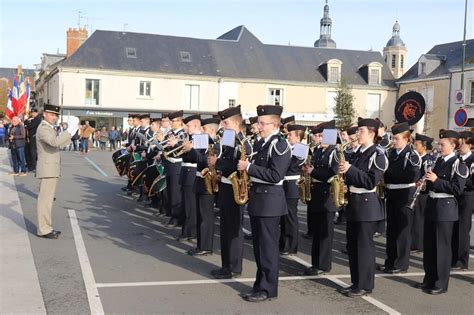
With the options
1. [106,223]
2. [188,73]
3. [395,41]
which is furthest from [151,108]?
[395,41]

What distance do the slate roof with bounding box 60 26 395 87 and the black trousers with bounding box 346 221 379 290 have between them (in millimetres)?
40890

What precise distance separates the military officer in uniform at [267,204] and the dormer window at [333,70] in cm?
4557

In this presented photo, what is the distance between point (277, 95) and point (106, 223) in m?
39.6

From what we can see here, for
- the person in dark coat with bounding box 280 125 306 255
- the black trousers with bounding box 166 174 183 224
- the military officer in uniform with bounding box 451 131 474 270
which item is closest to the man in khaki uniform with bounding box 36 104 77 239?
the black trousers with bounding box 166 174 183 224

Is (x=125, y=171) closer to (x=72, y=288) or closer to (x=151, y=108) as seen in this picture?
(x=72, y=288)

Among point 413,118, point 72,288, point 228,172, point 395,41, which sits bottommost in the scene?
point 72,288

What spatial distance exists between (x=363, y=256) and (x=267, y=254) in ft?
3.60

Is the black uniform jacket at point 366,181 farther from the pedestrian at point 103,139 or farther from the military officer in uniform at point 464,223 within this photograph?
the pedestrian at point 103,139

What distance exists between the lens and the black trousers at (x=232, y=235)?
22.3ft

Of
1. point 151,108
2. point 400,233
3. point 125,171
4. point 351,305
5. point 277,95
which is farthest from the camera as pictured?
point 277,95

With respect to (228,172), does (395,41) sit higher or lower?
higher

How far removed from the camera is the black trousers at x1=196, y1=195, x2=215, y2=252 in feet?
25.7

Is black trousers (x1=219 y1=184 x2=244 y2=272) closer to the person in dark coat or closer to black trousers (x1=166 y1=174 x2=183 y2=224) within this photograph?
the person in dark coat

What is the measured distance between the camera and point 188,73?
46625mm
